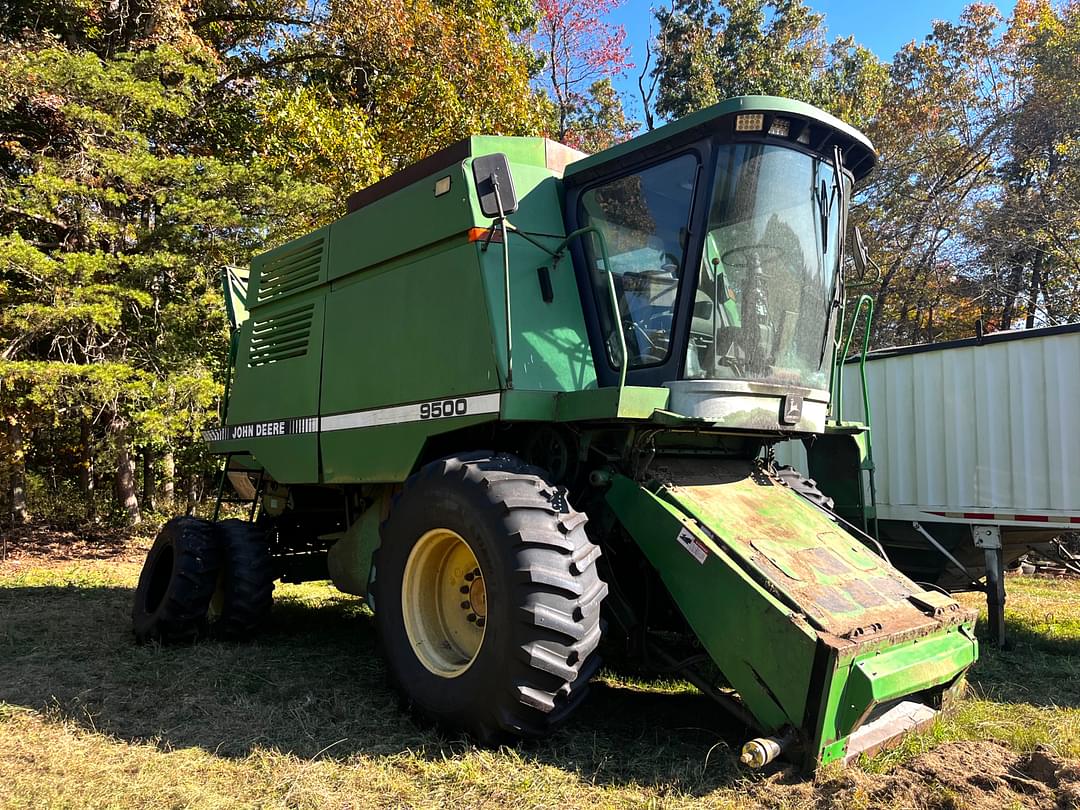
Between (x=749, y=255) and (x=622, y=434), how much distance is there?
1.18 metres

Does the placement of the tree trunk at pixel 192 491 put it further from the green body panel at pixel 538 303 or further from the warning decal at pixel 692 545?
the warning decal at pixel 692 545

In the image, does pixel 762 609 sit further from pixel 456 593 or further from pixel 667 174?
pixel 667 174

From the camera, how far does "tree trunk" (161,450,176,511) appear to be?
1338 cm

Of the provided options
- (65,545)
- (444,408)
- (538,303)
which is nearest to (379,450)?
(444,408)

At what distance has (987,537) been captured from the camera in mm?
6805

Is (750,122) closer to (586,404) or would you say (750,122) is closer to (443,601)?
(586,404)

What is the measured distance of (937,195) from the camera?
16.7m

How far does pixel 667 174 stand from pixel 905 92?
1658cm

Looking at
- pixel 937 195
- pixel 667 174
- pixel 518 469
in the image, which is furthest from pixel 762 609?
pixel 937 195

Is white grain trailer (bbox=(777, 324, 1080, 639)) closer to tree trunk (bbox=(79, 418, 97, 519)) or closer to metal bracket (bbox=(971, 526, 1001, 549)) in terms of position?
metal bracket (bbox=(971, 526, 1001, 549))

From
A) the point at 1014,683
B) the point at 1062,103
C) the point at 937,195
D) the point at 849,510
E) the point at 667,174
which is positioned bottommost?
the point at 1014,683

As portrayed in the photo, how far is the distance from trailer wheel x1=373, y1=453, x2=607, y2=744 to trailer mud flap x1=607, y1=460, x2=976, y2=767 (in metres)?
0.46

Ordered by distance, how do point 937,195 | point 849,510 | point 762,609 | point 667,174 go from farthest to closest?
1. point 937,195
2. point 849,510
3. point 667,174
4. point 762,609

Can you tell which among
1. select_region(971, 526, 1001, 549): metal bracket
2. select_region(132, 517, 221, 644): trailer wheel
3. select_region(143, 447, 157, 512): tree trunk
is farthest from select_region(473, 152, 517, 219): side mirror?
select_region(143, 447, 157, 512): tree trunk
